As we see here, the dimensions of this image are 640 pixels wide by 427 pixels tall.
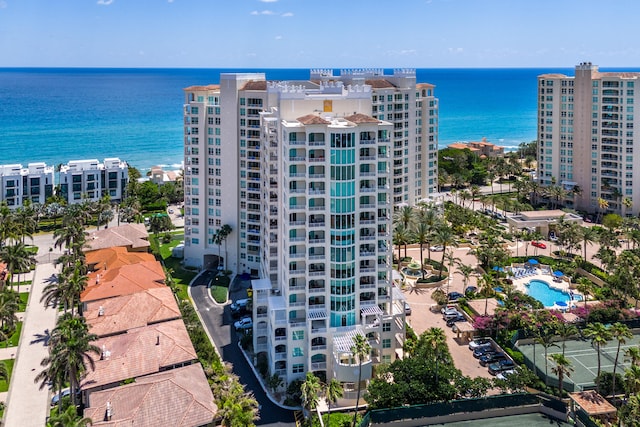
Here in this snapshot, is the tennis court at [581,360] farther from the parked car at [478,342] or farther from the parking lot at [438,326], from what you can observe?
the parking lot at [438,326]

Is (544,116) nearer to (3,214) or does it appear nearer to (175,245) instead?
(175,245)

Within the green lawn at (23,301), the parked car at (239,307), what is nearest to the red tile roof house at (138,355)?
the parked car at (239,307)

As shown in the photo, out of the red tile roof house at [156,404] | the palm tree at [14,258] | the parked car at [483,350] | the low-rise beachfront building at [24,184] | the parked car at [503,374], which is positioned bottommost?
the parked car at [503,374]

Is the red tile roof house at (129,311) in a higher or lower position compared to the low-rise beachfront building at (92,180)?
lower

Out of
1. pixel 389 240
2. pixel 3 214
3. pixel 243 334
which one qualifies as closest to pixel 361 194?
pixel 389 240

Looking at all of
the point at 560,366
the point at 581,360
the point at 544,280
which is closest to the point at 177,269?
the point at 544,280
